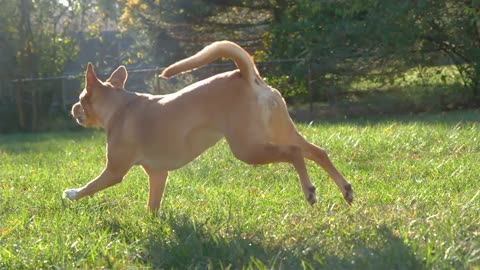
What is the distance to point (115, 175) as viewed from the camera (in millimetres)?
5898

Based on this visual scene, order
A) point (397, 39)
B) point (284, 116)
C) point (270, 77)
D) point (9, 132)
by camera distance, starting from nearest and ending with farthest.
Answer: point (284, 116)
point (397, 39)
point (270, 77)
point (9, 132)

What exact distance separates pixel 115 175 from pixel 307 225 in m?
1.61

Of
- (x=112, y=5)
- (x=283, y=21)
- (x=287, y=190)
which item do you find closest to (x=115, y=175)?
(x=287, y=190)

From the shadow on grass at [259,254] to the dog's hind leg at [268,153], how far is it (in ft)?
2.31

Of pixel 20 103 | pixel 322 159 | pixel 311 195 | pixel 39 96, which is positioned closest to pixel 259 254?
pixel 311 195

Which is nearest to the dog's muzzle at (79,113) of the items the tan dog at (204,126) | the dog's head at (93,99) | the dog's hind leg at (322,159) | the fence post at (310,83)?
the dog's head at (93,99)

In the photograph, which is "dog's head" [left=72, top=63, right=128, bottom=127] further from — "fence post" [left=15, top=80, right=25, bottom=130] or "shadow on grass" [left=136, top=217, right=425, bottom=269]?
"fence post" [left=15, top=80, right=25, bottom=130]

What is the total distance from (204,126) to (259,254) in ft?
4.93

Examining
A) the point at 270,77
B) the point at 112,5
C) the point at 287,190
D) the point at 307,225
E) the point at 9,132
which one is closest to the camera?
the point at 307,225

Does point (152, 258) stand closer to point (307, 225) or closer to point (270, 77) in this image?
point (307, 225)

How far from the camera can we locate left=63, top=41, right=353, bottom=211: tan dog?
5.42m

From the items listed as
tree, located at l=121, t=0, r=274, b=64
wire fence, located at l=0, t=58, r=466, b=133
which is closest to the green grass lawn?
wire fence, located at l=0, t=58, r=466, b=133

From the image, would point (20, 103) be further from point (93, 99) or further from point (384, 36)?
point (93, 99)

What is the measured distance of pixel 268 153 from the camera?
5371 mm
